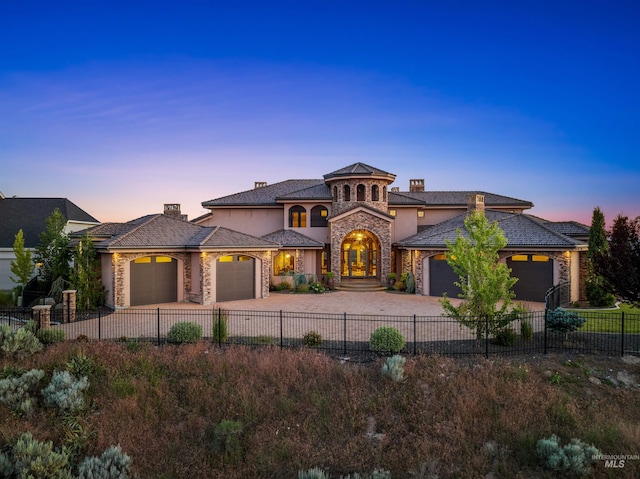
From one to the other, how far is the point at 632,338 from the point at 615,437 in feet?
22.9

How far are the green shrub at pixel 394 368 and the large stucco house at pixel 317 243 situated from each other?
1378 cm

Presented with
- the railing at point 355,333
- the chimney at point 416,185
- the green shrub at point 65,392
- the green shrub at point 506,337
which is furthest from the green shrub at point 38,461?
the chimney at point 416,185

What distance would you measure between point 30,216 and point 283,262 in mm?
21317

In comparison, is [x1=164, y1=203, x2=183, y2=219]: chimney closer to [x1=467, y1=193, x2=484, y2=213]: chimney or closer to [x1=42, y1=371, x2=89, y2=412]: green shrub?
[x1=42, y1=371, x2=89, y2=412]: green shrub

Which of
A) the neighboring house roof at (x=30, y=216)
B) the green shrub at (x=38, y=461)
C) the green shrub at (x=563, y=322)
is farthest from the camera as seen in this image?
the neighboring house roof at (x=30, y=216)

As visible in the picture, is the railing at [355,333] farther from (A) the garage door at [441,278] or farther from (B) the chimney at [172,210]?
(B) the chimney at [172,210]

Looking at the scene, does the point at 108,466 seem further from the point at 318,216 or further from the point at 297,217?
the point at 318,216

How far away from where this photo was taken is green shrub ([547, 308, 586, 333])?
11.8 meters

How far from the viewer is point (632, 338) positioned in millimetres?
12484

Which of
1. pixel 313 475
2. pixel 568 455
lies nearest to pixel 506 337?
pixel 568 455

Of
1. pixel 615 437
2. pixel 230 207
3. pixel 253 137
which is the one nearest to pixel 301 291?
pixel 230 207

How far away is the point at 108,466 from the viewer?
739 cm

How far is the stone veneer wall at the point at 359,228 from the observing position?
26.9 meters

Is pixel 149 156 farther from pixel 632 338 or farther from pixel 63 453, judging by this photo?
pixel 632 338
